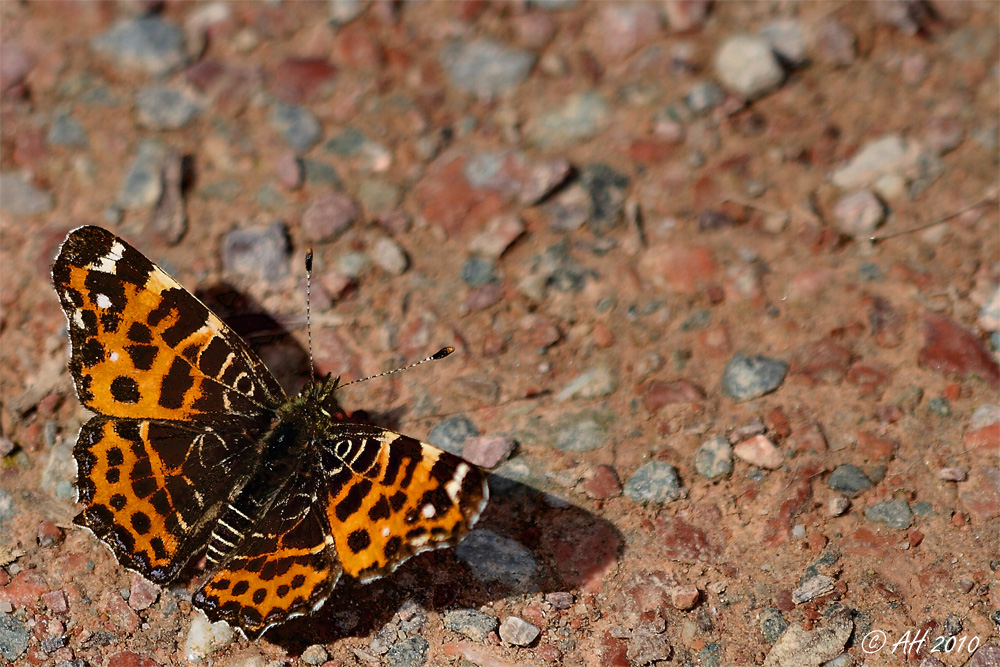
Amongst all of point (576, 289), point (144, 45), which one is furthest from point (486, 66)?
point (144, 45)

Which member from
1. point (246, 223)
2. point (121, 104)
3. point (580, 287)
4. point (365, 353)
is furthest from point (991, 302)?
point (121, 104)

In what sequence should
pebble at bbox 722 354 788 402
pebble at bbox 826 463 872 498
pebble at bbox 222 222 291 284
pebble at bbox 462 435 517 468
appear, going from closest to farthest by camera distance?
pebble at bbox 826 463 872 498
pebble at bbox 462 435 517 468
pebble at bbox 722 354 788 402
pebble at bbox 222 222 291 284

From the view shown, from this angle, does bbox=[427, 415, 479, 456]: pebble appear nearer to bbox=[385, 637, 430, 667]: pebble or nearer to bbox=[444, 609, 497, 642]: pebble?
bbox=[444, 609, 497, 642]: pebble

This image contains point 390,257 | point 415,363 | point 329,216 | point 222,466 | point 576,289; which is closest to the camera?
point 222,466

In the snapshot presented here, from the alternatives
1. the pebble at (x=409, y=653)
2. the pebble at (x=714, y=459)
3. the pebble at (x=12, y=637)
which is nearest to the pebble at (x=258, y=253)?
the pebble at (x=12, y=637)

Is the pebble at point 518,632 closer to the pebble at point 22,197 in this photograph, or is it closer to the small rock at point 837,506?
the small rock at point 837,506

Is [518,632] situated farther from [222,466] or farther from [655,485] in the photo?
[222,466]

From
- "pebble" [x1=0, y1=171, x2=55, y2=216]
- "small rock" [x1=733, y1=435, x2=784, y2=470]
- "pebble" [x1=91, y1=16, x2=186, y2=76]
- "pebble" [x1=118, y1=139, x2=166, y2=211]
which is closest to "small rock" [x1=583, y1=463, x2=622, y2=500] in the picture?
"small rock" [x1=733, y1=435, x2=784, y2=470]
